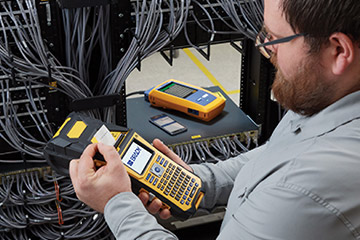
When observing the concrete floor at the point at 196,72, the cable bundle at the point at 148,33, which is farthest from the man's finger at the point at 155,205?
the concrete floor at the point at 196,72

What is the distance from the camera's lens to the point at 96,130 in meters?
1.69

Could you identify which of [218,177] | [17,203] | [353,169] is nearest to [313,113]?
[353,169]

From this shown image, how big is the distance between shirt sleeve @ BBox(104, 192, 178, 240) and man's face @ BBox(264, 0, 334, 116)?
1.59 feet

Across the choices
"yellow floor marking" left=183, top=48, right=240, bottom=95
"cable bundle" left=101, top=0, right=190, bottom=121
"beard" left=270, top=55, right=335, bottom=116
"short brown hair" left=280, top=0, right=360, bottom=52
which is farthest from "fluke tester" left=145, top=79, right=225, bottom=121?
"yellow floor marking" left=183, top=48, right=240, bottom=95

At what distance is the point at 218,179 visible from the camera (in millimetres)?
1723

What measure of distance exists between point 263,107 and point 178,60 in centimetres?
288

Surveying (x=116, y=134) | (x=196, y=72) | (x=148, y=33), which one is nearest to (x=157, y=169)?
(x=116, y=134)

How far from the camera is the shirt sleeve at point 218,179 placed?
1710mm

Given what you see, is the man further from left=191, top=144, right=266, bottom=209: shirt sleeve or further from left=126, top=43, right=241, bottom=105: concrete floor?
left=126, top=43, right=241, bottom=105: concrete floor

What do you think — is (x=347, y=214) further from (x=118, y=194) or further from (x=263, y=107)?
(x=263, y=107)

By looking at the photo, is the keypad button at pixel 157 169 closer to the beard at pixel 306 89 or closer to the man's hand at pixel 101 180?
the man's hand at pixel 101 180

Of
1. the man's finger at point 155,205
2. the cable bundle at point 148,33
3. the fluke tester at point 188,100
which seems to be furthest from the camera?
the fluke tester at point 188,100

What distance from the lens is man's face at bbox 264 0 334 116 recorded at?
114 cm

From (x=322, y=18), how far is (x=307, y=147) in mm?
289
